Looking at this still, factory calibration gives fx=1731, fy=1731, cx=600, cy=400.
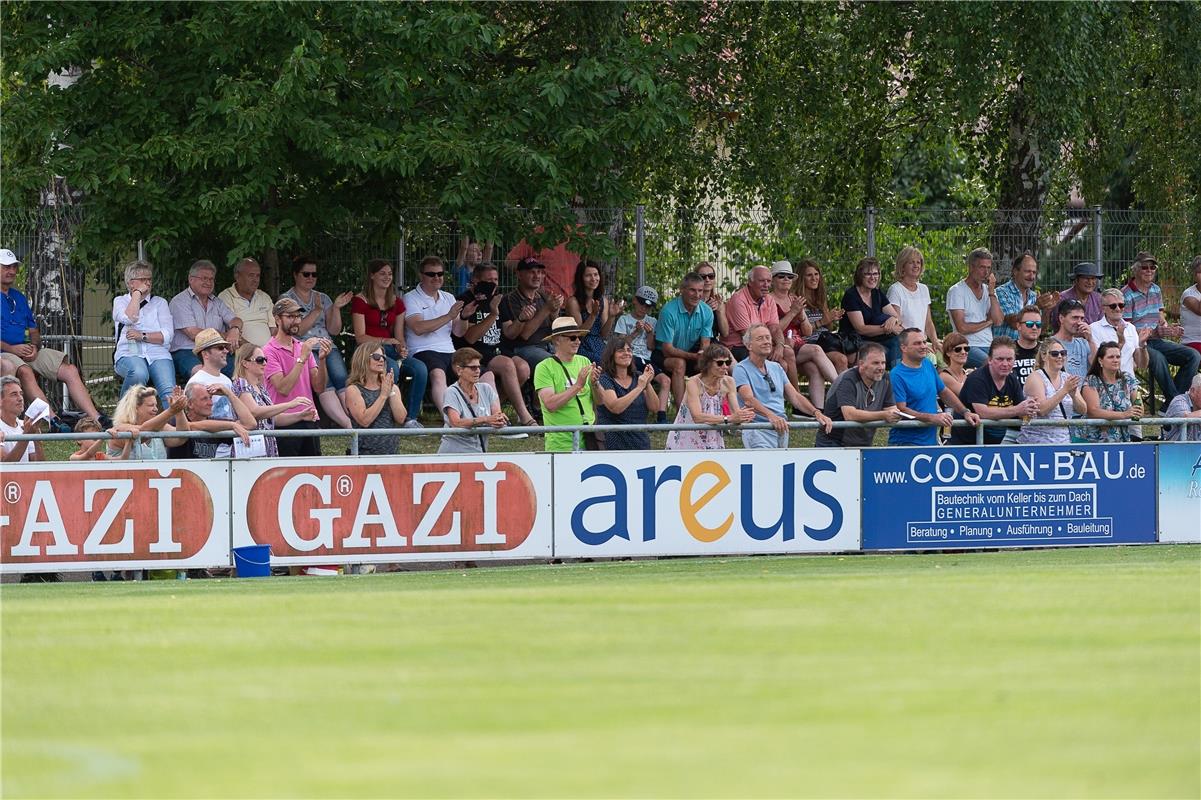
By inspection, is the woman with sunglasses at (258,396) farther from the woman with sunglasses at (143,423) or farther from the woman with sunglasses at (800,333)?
the woman with sunglasses at (800,333)

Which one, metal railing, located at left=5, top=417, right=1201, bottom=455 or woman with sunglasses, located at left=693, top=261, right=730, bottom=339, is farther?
woman with sunglasses, located at left=693, top=261, right=730, bottom=339

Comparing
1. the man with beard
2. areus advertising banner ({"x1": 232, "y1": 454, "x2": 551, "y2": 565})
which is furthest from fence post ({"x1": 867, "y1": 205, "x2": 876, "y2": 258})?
the man with beard

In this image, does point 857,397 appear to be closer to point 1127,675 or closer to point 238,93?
point 238,93

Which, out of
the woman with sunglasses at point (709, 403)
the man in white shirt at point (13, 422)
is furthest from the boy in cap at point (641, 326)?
the man in white shirt at point (13, 422)

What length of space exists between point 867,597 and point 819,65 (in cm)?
1228

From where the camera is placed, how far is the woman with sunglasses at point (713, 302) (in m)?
17.5

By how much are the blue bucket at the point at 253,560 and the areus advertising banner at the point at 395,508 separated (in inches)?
3.0

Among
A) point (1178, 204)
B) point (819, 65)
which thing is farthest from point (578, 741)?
point (1178, 204)

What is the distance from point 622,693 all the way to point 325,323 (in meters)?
10.3

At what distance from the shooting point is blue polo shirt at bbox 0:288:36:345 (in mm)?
16062

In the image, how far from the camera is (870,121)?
73.4ft

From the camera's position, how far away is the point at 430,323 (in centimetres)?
1656

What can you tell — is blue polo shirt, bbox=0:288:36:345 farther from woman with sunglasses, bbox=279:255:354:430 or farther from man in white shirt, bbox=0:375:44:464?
woman with sunglasses, bbox=279:255:354:430

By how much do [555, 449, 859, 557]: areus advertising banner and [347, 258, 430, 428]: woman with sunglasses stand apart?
2502 mm
